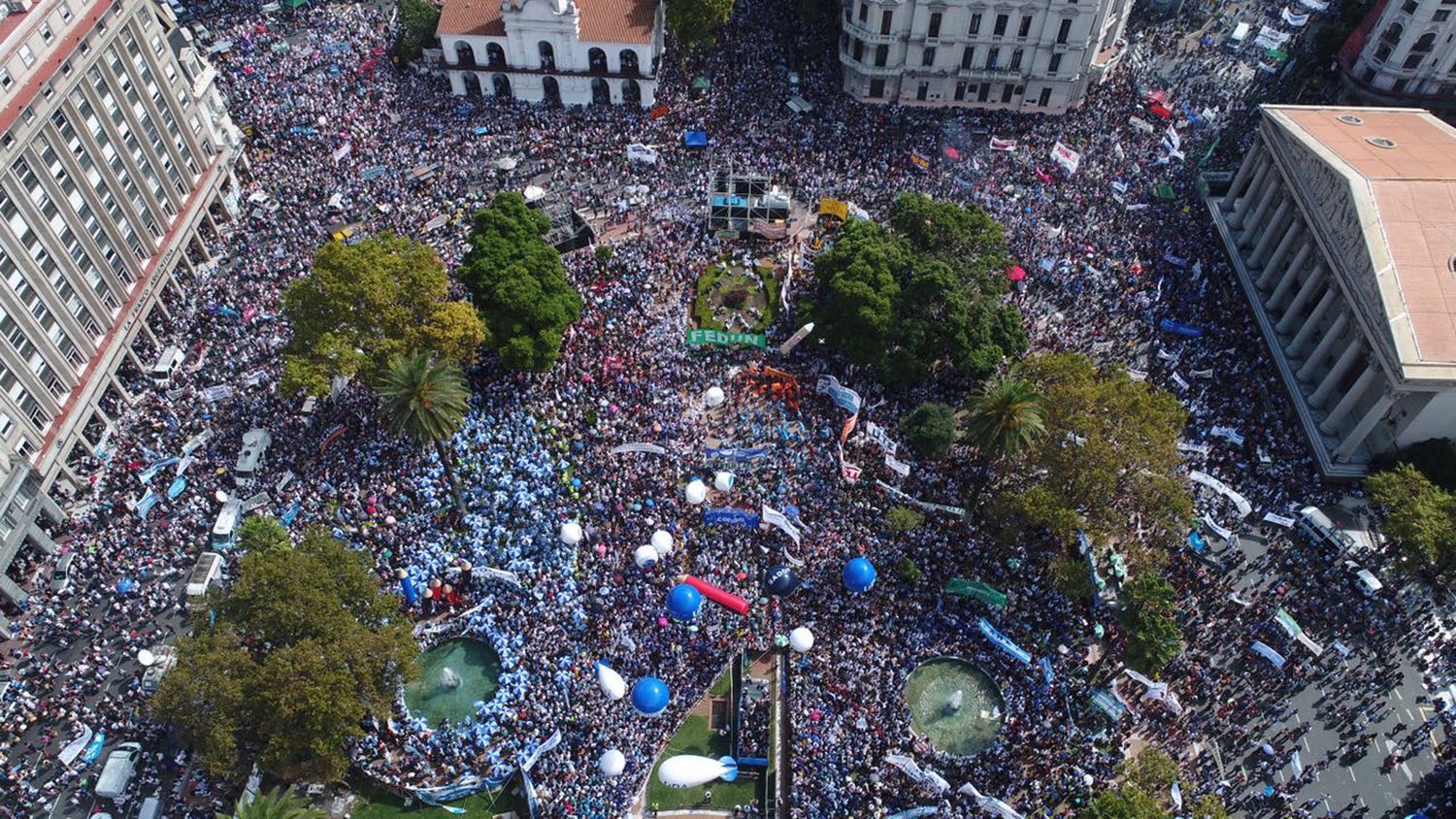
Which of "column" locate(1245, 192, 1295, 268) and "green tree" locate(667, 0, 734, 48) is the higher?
"green tree" locate(667, 0, 734, 48)

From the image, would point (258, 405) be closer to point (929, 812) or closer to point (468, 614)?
point (468, 614)

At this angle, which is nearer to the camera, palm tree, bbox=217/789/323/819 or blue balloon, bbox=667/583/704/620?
palm tree, bbox=217/789/323/819

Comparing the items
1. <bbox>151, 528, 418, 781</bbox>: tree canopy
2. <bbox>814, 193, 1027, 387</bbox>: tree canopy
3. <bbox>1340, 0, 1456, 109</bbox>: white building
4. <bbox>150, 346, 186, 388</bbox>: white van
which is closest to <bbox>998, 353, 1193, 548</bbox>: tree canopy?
<bbox>814, 193, 1027, 387</bbox>: tree canopy

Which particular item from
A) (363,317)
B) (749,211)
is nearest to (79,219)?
(363,317)

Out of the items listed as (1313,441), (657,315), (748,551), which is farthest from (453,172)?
(1313,441)

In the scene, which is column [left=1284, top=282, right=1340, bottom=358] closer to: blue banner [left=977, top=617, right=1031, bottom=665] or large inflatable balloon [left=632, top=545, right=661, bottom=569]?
blue banner [left=977, top=617, right=1031, bottom=665]

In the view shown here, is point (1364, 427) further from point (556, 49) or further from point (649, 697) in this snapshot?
point (556, 49)
